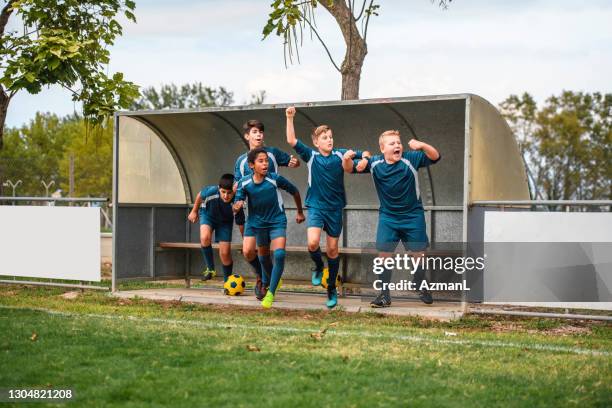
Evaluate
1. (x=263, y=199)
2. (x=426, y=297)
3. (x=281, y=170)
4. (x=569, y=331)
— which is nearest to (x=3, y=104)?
(x=281, y=170)

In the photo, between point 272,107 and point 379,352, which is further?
point 272,107

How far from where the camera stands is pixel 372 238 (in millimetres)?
12391

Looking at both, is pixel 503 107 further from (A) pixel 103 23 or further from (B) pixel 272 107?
(B) pixel 272 107

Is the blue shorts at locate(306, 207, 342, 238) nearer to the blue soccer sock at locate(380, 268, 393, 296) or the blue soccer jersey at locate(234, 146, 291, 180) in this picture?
the blue soccer sock at locate(380, 268, 393, 296)

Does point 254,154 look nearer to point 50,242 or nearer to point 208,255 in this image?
point 208,255

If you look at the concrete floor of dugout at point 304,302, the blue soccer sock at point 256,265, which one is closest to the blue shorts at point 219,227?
the concrete floor of dugout at point 304,302

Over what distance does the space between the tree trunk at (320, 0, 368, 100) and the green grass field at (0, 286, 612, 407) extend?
20.7 ft

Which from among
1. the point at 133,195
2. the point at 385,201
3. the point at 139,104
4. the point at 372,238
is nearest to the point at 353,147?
the point at 372,238

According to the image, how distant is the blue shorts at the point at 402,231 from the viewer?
33.4ft

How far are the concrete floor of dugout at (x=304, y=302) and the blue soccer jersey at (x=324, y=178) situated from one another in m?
1.17

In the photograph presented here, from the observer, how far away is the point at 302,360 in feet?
21.7

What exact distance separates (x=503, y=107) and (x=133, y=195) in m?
39.4

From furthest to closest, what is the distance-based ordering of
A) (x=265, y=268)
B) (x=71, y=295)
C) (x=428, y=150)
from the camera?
(x=71, y=295)
(x=265, y=268)
(x=428, y=150)

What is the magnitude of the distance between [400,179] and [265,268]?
1.93 m
